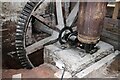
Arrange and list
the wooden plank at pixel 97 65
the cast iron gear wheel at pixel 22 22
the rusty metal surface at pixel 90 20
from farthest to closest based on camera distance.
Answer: the cast iron gear wheel at pixel 22 22 → the wooden plank at pixel 97 65 → the rusty metal surface at pixel 90 20

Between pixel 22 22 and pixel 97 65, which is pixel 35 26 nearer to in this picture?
pixel 22 22

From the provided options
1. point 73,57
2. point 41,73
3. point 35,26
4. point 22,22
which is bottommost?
point 41,73

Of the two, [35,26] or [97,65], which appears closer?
[97,65]

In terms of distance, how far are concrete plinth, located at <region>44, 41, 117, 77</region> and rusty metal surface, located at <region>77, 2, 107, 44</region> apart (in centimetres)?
23

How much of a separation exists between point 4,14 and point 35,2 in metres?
0.86

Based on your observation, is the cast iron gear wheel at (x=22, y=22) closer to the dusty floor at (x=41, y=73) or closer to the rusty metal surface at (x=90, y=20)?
the dusty floor at (x=41, y=73)

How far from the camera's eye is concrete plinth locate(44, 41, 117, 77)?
177cm

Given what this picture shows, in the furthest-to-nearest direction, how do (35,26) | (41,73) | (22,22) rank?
(35,26) → (22,22) → (41,73)

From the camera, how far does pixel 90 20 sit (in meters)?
1.59

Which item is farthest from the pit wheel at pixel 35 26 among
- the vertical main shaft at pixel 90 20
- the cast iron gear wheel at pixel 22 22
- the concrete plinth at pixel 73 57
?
the vertical main shaft at pixel 90 20

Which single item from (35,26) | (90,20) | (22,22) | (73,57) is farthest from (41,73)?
(35,26)

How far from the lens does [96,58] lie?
76.8 inches

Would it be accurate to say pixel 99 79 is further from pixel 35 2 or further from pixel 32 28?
pixel 32 28

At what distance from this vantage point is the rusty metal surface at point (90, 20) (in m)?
1.55
